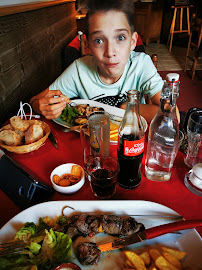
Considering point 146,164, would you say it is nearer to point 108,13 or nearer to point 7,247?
point 7,247

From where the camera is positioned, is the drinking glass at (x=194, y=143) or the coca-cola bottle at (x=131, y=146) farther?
the drinking glass at (x=194, y=143)

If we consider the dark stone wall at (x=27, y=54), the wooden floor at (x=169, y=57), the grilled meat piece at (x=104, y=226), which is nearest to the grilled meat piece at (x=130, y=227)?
the grilled meat piece at (x=104, y=226)

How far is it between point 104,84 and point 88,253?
4.67 ft

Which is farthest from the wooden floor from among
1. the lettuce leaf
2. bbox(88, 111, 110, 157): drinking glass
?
the lettuce leaf

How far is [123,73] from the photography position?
1804mm

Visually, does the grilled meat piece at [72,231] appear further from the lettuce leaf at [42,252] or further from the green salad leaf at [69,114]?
the green salad leaf at [69,114]

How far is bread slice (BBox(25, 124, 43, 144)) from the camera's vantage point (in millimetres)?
1104

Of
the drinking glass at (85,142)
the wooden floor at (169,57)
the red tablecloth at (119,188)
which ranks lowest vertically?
the wooden floor at (169,57)

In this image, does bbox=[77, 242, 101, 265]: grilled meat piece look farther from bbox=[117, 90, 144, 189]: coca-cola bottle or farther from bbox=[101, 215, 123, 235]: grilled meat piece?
bbox=[117, 90, 144, 189]: coca-cola bottle

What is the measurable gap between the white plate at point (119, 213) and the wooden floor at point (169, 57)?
235 inches

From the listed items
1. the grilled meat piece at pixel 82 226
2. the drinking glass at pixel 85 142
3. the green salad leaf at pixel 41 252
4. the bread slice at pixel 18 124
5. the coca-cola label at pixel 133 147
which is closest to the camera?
the green salad leaf at pixel 41 252

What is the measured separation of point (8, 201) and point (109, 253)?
49 centimetres

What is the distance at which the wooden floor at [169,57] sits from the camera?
6199 mm

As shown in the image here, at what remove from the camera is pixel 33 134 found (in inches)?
43.6
